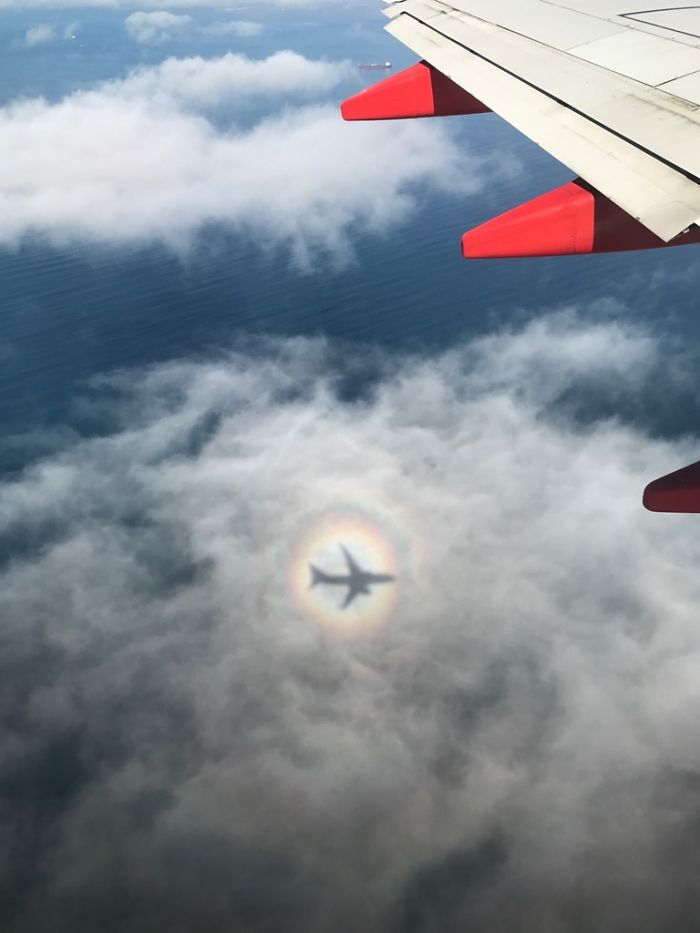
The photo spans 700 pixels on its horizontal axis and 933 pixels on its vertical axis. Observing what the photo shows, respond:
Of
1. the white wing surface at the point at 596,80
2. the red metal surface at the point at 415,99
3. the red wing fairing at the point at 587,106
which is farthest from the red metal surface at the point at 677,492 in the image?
the red metal surface at the point at 415,99

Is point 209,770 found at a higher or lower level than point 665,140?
lower

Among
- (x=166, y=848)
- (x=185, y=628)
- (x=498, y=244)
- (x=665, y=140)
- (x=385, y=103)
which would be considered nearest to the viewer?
(x=665, y=140)

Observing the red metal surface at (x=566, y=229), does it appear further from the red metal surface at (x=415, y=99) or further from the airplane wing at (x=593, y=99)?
the red metal surface at (x=415, y=99)

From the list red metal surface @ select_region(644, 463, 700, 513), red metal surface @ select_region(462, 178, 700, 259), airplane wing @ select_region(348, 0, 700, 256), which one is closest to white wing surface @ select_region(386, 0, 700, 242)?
airplane wing @ select_region(348, 0, 700, 256)

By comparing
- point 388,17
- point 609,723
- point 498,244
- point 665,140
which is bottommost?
point 609,723

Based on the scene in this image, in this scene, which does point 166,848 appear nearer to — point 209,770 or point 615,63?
point 209,770

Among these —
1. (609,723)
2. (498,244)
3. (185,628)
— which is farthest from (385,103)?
(609,723)

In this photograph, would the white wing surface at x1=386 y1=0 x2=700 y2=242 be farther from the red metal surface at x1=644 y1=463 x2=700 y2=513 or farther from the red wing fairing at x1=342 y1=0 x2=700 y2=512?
the red metal surface at x1=644 y1=463 x2=700 y2=513
